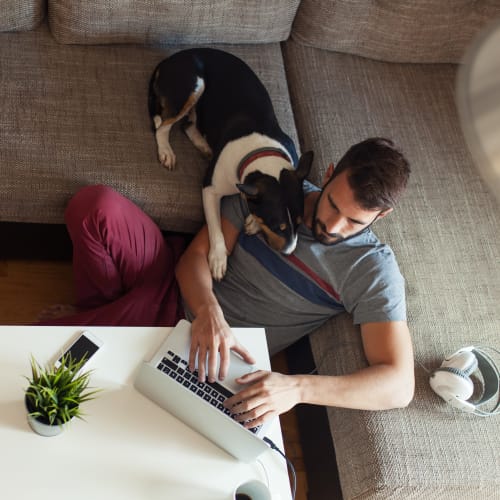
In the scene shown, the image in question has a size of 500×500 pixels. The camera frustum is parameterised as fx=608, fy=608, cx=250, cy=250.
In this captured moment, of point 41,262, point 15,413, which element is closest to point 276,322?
point 15,413

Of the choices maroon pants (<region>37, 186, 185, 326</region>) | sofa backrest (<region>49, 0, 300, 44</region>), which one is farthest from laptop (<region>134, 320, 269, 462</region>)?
sofa backrest (<region>49, 0, 300, 44</region>)

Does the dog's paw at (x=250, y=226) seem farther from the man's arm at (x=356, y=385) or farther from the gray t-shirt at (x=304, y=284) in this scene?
the man's arm at (x=356, y=385)

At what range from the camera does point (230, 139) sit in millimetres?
1703

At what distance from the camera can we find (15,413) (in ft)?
3.62

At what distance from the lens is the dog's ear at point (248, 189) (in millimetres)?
1444

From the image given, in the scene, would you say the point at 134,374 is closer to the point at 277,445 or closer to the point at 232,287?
the point at 277,445

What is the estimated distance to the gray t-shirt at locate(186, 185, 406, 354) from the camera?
1.48 meters

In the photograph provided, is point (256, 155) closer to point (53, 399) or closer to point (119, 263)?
point (119, 263)

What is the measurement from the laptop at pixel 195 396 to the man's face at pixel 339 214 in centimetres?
40

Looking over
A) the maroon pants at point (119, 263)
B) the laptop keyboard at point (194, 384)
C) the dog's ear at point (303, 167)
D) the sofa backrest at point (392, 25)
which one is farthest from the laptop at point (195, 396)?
the sofa backrest at point (392, 25)

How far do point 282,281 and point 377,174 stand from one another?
0.38 metres

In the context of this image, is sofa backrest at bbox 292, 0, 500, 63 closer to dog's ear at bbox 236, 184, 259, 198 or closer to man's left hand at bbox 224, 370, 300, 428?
dog's ear at bbox 236, 184, 259, 198

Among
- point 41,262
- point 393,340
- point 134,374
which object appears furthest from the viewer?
point 41,262

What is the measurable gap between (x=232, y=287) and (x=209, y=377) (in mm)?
454
